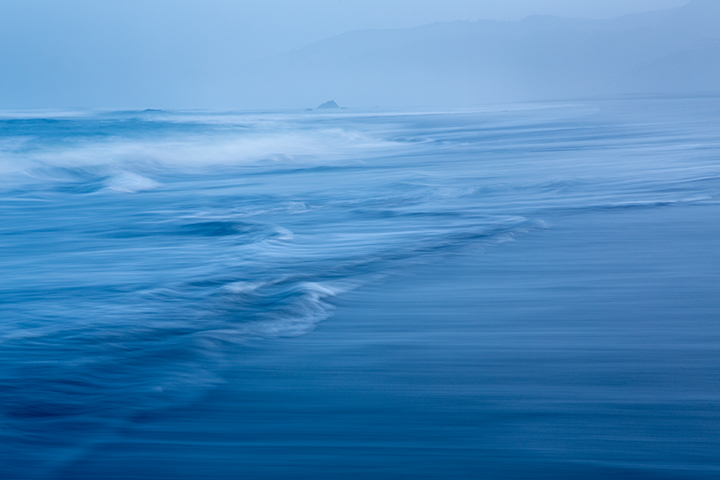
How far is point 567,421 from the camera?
262 centimetres

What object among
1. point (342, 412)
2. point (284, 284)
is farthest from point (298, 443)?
point (284, 284)

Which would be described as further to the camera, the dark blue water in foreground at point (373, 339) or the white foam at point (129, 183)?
the white foam at point (129, 183)

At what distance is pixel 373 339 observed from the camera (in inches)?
139

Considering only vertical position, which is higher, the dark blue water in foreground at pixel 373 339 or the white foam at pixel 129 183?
the white foam at pixel 129 183

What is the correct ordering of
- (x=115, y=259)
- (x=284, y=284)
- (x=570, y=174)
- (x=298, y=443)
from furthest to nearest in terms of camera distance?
(x=570, y=174) < (x=115, y=259) < (x=284, y=284) < (x=298, y=443)

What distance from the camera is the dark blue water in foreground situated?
8.13ft

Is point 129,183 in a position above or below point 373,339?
above

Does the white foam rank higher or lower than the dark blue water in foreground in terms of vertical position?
higher

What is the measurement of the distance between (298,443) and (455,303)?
1.76 metres

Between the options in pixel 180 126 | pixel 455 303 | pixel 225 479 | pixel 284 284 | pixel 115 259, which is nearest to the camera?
pixel 225 479

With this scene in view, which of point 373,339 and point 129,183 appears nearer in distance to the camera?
point 373,339

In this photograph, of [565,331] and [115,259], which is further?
[115,259]

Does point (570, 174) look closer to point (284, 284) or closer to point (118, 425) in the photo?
point (284, 284)

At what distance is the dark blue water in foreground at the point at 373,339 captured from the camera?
2479mm
